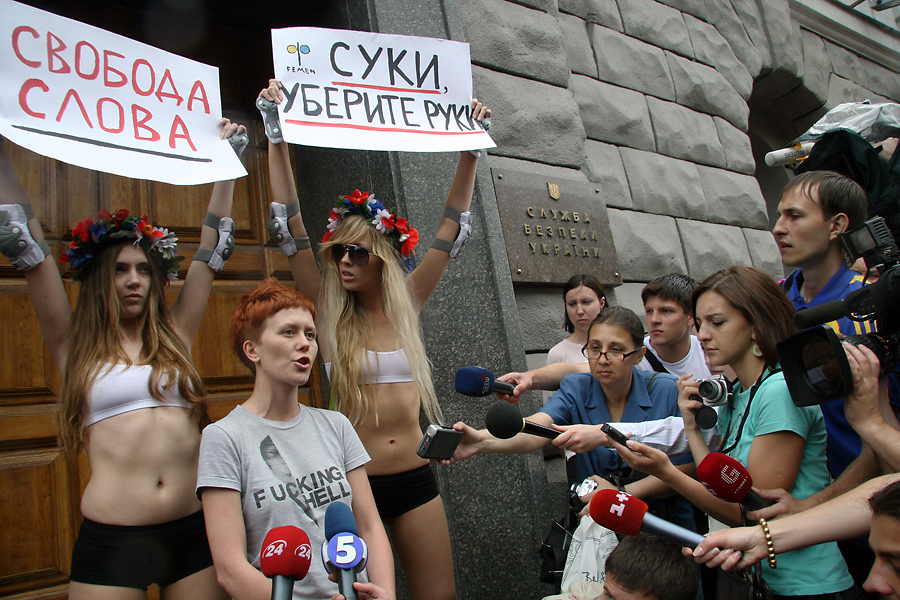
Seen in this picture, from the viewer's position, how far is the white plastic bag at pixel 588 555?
99.3 inches

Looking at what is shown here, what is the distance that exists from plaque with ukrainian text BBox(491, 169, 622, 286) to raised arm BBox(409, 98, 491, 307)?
108cm

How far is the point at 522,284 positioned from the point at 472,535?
5.22 feet

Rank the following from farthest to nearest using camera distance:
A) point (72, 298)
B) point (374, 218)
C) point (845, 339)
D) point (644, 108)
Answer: point (644, 108) < point (72, 298) < point (374, 218) < point (845, 339)

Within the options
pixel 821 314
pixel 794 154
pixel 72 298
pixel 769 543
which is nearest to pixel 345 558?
pixel 769 543

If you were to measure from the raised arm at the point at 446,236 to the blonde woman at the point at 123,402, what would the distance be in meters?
1.09

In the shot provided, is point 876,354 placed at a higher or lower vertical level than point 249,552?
higher

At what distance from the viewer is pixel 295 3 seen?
424cm

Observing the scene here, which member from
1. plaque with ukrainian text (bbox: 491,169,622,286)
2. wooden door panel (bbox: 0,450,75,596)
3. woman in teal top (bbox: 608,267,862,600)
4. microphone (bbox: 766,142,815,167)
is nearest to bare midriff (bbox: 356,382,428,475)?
woman in teal top (bbox: 608,267,862,600)

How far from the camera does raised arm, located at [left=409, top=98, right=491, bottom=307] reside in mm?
3182

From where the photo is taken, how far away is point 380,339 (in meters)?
2.98

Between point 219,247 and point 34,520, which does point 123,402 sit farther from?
point 34,520

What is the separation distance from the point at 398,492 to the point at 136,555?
97cm

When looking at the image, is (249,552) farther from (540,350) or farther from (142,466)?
(540,350)

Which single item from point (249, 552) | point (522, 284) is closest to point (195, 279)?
point (249, 552)
